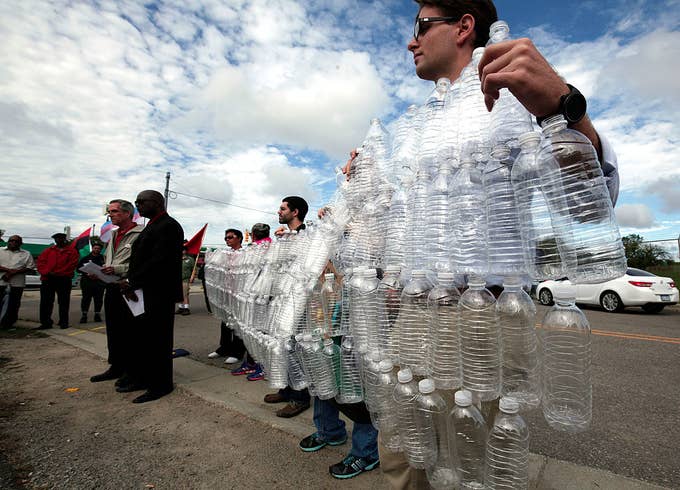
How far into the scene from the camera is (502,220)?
39.5 inches

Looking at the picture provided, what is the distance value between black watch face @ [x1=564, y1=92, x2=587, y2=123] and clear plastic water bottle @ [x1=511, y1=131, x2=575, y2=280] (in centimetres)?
9

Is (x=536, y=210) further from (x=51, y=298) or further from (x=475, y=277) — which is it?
(x=51, y=298)

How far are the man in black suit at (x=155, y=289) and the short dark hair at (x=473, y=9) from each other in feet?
11.7

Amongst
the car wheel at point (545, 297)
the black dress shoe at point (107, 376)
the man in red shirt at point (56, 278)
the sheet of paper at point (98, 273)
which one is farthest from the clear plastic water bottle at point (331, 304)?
the car wheel at point (545, 297)

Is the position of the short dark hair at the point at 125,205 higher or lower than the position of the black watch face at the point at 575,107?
higher

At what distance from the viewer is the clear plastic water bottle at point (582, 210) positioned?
0.88 m

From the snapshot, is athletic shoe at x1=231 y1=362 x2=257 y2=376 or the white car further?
the white car

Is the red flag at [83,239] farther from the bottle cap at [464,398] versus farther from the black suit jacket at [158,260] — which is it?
the bottle cap at [464,398]

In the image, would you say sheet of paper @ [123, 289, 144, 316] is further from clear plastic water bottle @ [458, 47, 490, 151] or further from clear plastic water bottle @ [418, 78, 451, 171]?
clear plastic water bottle @ [458, 47, 490, 151]

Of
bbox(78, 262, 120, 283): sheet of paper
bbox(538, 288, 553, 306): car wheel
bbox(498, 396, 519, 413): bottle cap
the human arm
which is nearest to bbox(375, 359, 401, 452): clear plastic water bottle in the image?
bbox(498, 396, 519, 413): bottle cap

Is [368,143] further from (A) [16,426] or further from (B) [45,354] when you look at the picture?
(B) [45,354]

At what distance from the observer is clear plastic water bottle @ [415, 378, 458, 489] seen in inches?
45.8

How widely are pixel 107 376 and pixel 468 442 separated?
4.91 metres

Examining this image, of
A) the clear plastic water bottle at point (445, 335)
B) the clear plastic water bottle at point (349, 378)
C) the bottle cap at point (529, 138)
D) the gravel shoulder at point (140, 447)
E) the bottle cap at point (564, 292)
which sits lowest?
the gravel shoulder at point (140, 447)
